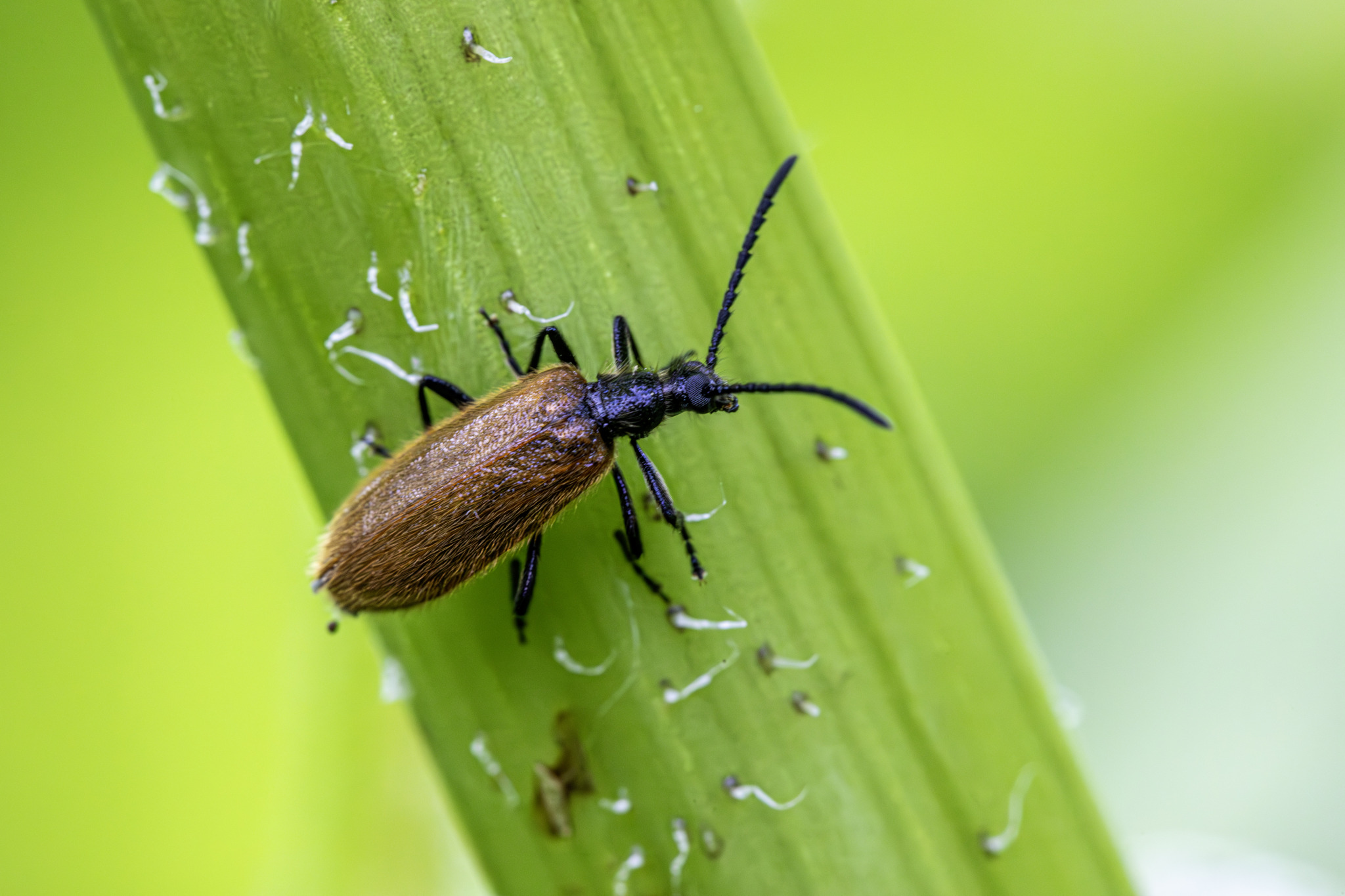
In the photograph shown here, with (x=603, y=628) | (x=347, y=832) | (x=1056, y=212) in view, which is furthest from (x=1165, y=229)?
(x=347, y=832)

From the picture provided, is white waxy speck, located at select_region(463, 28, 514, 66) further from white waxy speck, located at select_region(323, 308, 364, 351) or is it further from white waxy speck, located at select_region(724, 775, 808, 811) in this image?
white waxy speck, located at select_region(724, 775, 808, 811)

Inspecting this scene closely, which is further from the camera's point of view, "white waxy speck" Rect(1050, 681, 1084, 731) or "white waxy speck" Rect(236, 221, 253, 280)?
"white waxy speck" Rect(1050, 681, 1084, 731)

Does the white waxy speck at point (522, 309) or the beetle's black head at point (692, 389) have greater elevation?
the white waxy speck at point (522, 309)

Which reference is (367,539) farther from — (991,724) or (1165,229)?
(1165,229)

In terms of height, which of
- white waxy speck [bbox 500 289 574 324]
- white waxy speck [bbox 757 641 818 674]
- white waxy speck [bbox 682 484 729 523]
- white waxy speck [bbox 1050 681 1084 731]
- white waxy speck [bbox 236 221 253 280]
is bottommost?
white waxy speck [bbox 1050 681 1084 731]

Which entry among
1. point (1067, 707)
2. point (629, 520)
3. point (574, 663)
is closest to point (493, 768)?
point (574, 663)

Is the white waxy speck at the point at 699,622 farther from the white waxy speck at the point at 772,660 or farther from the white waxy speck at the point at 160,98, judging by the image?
the white waxy speck at the point at 160,98

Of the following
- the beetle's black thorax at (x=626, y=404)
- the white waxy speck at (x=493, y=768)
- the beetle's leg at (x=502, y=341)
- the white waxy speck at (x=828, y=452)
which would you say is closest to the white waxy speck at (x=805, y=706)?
the white waxy speck at (x=828, y=452)

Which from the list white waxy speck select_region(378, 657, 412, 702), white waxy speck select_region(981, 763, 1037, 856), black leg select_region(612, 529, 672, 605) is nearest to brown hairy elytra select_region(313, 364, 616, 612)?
white waxy speck select_region(378, 657, 412, 702)
